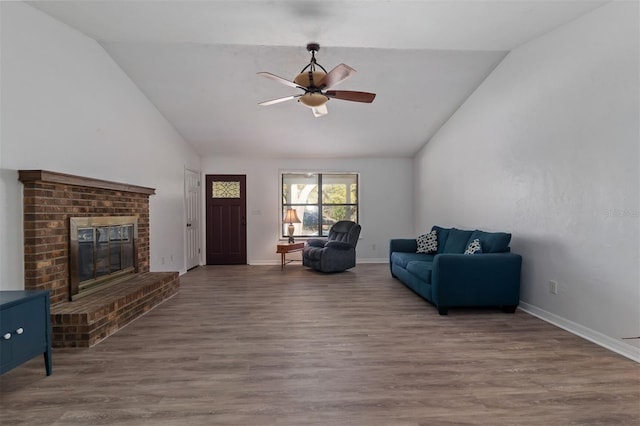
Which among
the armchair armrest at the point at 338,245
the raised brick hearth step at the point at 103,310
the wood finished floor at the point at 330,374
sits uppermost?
the armchair armrest at the point at 338,245

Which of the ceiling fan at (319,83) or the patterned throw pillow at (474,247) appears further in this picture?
the patterned throw pillow at (474,247)

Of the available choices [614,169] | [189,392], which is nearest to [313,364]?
[189,392]

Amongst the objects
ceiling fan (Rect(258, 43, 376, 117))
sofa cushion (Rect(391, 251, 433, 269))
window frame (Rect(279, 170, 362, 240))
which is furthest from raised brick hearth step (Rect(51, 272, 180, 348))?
window frame (Rect(279, 170, 362, 240))

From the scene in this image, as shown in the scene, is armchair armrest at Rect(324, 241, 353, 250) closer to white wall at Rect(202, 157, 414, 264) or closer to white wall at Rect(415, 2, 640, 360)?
white wall at Rect(202, 157, 414, 264)

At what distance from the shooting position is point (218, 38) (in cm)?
338

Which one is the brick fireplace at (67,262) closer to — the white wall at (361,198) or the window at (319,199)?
the white wall at (361,198)

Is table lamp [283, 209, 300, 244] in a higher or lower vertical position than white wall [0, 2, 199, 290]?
lower

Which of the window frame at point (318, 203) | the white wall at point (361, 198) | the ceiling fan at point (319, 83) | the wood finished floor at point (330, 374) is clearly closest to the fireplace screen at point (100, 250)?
the wood finished floor at point (330, 374)

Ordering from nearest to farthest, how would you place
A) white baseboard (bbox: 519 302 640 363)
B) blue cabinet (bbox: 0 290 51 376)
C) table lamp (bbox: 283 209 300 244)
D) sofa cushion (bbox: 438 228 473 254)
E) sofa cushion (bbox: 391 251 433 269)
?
blue cabinet (bbox: 0 290 51 376), white baseboard (bbox: 519 302 640 363), sofa cushion (bbox: 438 228 473 254), sofa cushion (bbox: 391 251 433 269), table lamp (bbox: 283 209 300 244)

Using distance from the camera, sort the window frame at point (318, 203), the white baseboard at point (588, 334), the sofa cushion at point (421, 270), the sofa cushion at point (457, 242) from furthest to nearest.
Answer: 1. the window frame at point (318, 203)
2. the sofa cushion at point (457, 242)
3. the sofa cushion at point (421, 270)
4. the white baseboard at point (588, 334)

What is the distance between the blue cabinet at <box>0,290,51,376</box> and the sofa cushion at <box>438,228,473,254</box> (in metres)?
4.38

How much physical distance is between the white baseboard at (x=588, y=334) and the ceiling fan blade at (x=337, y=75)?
10.1ft

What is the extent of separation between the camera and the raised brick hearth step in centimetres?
271

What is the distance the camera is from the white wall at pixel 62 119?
8.47 ft
